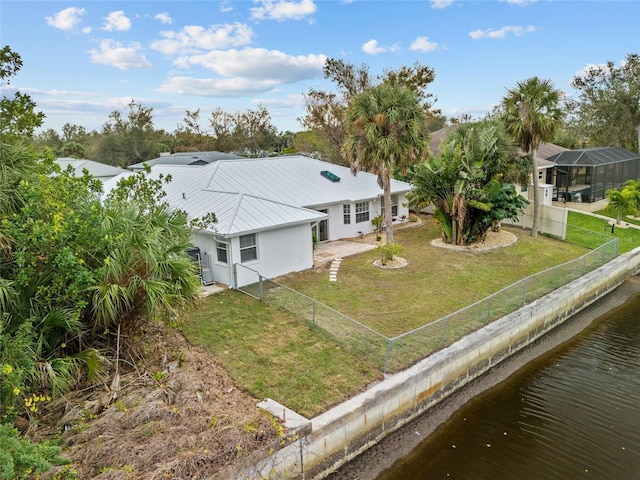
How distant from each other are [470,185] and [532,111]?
4.72m

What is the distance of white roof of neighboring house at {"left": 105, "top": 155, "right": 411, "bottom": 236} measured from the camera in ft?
54.9

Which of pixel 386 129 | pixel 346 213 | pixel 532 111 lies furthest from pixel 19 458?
pixel 532 111

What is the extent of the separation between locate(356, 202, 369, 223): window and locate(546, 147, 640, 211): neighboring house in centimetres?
1721

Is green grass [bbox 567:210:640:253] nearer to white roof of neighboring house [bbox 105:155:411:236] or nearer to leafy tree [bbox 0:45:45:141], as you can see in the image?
white roof of neighboring house [bbox 105:155:411:236]

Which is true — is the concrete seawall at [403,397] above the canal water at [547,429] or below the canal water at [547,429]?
above

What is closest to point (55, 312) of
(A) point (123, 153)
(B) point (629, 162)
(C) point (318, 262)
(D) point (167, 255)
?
(D) point (167, 255)

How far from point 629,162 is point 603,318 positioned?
25.8m

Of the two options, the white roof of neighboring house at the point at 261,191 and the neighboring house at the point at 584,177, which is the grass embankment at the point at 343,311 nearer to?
the white roof of neighboring house at the point at 261,191

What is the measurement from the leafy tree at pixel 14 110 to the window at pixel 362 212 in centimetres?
1624

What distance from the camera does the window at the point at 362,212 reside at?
77.9 feet

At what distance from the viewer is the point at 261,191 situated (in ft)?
70.1

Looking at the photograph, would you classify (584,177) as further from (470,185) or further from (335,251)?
(335,251)

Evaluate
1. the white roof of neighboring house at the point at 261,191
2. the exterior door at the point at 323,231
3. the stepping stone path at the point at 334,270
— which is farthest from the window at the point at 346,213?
the stepping stone path at the point at 334,270

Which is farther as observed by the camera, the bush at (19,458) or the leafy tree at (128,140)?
the leafy tree at (128,140)
